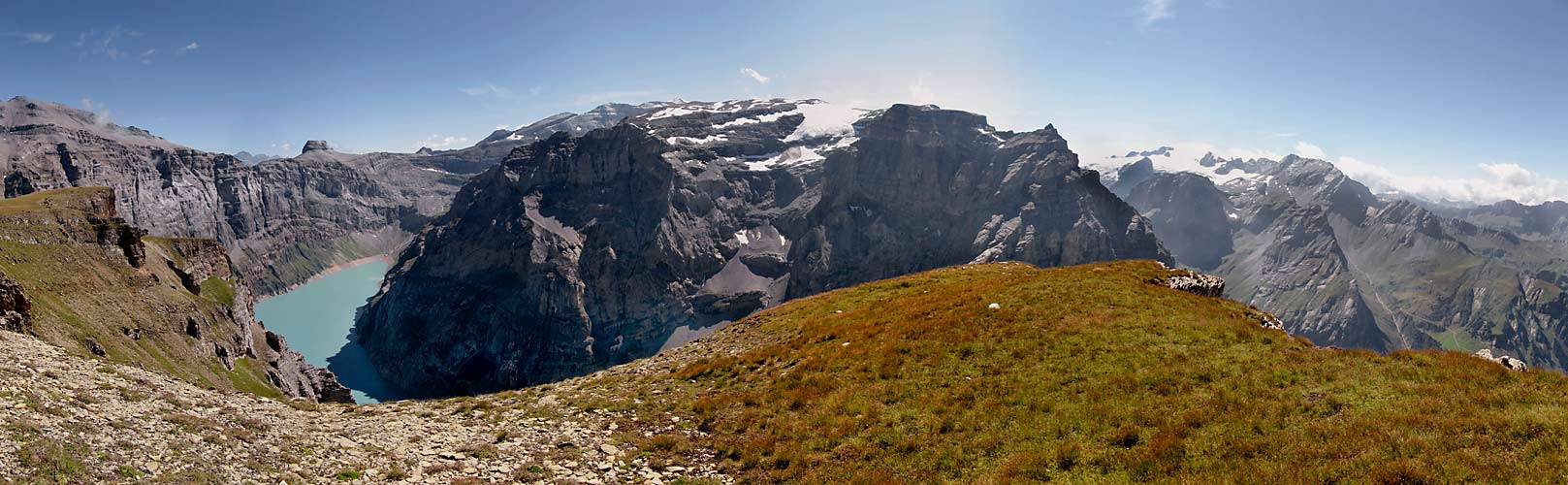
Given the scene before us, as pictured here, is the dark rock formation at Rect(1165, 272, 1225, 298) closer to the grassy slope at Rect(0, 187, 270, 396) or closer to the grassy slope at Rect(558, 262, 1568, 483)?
the grassy slope at Rect(558, 262, 1568, 483)

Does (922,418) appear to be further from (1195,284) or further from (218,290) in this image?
(218,290)

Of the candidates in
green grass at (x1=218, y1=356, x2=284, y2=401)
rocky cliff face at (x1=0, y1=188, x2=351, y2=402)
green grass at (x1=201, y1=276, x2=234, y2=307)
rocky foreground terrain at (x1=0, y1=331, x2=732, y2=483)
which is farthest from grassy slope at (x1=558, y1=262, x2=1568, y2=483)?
green grass at (x1=201, y1=276, x2=234, y2=307)

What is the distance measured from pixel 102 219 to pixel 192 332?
54.5 ft

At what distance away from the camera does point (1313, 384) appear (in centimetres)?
1577

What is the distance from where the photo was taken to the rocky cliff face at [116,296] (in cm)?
4641

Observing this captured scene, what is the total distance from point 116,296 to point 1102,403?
9265cm

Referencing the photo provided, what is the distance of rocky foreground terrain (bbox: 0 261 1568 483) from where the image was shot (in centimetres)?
1236

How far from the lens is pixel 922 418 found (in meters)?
17.6

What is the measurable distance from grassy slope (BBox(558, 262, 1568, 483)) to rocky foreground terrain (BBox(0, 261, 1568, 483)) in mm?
68

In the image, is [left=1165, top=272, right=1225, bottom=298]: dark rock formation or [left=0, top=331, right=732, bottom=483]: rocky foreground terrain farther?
[left=1165, top=272, right=1225, bottom=298]: dark rock formation

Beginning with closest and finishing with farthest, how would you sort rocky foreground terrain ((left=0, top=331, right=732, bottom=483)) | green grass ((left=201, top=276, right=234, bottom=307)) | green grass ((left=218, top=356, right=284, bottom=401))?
rocky foreground terrain ((left=0, top=331, right=732, bottom=483)) < green grass ((left=218, top=356, right=284, bottom=401)) < green grass ((left=201, top=276, right=234, bottom=307))

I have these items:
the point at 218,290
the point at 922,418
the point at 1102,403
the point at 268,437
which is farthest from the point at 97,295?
the point at 1102,403

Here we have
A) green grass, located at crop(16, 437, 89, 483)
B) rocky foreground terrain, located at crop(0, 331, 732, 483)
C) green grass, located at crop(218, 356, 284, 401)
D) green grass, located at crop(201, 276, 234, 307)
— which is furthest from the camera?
green grass, located at crop(201, 276, 234, 307)

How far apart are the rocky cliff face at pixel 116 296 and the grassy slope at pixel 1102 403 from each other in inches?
1473
